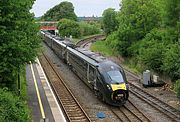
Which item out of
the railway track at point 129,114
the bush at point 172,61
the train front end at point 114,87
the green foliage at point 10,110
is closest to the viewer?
the green foliage at point 10,110

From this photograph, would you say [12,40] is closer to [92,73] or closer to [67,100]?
[67,100]

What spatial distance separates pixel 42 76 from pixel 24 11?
1464 cm

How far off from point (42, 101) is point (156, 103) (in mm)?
7854

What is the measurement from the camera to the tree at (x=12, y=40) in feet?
68.6

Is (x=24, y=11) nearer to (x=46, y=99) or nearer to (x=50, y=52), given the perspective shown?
(x=46, y=99)

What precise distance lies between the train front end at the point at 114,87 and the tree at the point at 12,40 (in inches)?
216

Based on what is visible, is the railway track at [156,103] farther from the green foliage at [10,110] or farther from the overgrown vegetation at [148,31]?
the green foliage at [10,110]

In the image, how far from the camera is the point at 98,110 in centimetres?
2491

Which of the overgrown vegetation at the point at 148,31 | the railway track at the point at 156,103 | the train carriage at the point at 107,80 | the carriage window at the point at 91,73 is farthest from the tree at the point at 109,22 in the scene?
the carriage window at the point at 91,73

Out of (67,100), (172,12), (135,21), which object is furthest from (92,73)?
(135,21)

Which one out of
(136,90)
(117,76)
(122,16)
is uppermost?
(122,16)

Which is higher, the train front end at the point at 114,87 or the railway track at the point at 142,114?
the train front end at the point at 114,87

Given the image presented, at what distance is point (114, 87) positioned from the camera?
80.8 ft

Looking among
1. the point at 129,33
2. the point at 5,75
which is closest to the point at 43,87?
Result: the point at 5,75
